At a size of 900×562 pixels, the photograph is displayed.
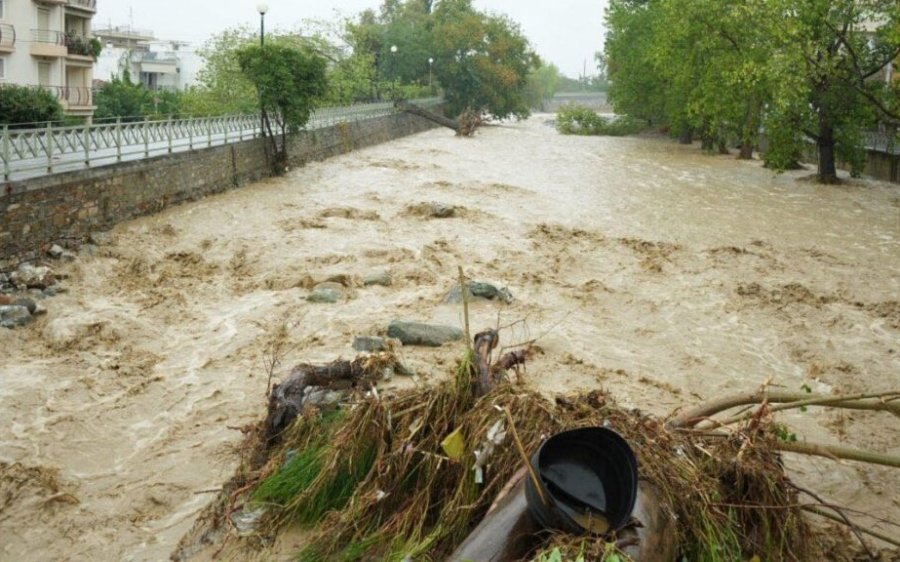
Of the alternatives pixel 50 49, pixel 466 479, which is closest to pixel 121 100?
pixel 50 49

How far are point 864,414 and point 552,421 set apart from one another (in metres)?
5.83

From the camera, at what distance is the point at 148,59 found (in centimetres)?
6888

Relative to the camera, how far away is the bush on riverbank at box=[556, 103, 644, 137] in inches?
2057

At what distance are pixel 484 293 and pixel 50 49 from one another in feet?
94.7

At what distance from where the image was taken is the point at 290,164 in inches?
1160

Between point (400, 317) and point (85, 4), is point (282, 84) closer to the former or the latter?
point (400, 317)

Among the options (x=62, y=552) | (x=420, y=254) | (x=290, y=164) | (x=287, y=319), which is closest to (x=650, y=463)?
(x=62, y=552)

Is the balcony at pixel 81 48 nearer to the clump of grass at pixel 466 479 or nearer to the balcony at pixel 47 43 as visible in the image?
the balcony at pixel 47 43

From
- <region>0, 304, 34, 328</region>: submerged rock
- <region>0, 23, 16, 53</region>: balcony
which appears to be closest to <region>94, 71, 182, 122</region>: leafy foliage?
<region>0, 23, 16, 53</region>: balcony

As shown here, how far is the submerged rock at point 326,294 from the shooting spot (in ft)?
43.9

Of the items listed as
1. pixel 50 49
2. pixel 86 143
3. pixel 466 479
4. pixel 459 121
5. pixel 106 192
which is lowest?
pixel 466 479

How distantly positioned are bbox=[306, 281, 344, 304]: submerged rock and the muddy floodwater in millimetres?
245

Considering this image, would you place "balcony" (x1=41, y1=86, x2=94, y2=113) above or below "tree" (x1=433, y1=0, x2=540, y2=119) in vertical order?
below

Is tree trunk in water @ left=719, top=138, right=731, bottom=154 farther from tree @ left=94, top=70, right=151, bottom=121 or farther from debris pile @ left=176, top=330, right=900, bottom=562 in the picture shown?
debris pile @ left=176, top=330, right=900, bottom=562
